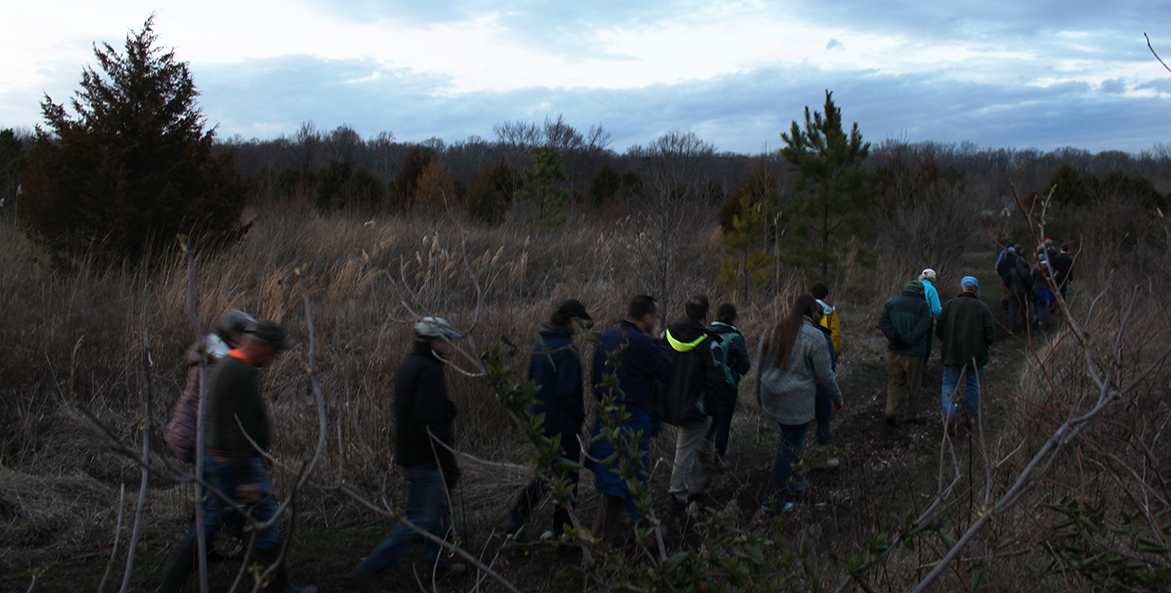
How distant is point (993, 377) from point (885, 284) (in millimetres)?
5912

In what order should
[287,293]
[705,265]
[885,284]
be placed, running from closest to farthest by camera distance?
[287,293], [705,265], [885,284]

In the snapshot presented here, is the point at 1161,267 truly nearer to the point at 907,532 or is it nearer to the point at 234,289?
the point at 907,532

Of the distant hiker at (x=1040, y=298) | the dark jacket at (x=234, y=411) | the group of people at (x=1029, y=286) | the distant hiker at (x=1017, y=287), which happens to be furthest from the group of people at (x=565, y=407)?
the distant hiker at (x=1040, y=298)

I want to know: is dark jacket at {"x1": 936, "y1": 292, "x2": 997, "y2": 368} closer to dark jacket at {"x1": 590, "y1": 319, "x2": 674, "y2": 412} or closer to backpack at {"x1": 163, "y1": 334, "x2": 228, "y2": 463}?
dark jacket at {"x1": 590, "y1": 319, "x2": 674, "y2": 412}

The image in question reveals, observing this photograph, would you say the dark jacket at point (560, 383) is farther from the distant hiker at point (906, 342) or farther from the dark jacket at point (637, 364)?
the distant hiker at point (906, 342)

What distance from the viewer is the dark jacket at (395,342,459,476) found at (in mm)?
3773

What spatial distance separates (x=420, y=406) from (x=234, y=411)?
88 centimetres

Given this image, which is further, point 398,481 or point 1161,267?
point 1161,267

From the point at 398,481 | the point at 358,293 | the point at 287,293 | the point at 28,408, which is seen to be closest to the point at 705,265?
the point at 358,293

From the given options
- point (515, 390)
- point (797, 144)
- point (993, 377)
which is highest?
point (797, 144)

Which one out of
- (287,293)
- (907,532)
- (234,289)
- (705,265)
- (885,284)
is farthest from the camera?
(885,284)

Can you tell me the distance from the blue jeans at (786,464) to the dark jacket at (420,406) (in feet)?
8.17

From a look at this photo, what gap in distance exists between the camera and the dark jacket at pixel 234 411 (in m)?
3.38

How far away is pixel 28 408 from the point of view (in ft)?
18.4
